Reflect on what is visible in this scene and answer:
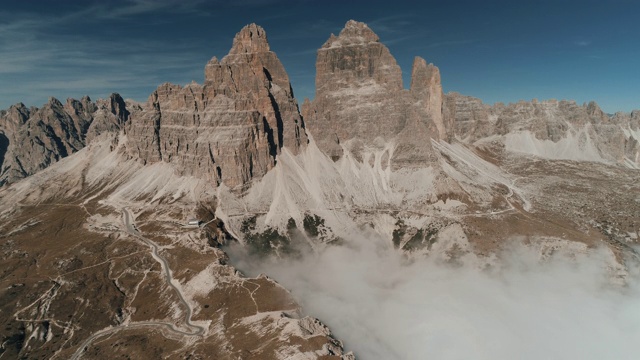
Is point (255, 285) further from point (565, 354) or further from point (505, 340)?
point (565, 354)

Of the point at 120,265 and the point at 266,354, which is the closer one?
the point at 266,354

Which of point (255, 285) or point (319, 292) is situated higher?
point (255, 285)

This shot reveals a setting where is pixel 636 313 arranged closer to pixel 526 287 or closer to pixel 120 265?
pixel 526 287

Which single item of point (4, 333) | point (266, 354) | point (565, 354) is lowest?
point (565, 354)

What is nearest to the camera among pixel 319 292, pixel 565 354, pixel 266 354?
pixel 266 354

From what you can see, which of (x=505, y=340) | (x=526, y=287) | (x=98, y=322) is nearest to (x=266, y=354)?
(x=98, y=322)

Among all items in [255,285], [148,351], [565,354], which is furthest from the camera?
[255,285]

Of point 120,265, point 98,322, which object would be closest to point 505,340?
point 98,322

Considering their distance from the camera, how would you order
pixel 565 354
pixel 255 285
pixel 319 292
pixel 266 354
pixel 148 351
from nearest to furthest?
pixel 266 354
pixel 148 351
pixel 565 354
pixel 255 285
pixel 319 292

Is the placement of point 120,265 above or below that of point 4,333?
above
